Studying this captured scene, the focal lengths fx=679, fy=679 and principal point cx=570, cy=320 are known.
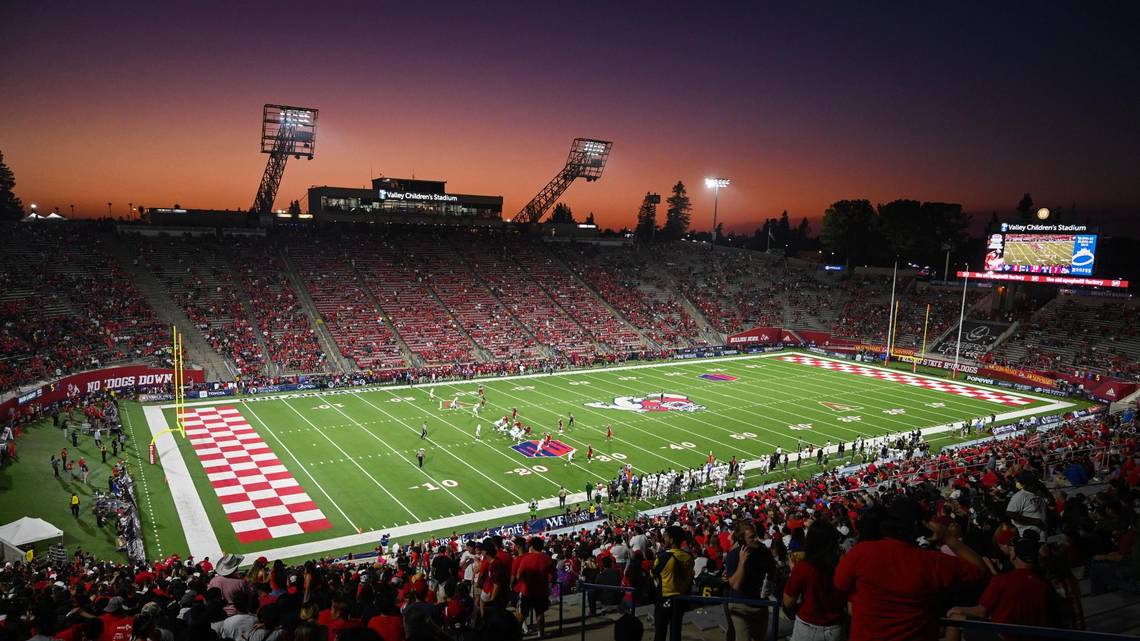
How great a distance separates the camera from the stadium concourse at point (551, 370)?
5422 millimetres

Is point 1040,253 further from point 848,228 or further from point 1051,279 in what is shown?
point 848,228

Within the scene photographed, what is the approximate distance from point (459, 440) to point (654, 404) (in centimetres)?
1232

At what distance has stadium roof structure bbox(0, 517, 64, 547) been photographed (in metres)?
17.1

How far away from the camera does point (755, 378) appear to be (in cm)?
4716

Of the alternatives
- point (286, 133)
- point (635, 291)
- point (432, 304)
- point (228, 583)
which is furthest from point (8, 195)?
point (228, 583)

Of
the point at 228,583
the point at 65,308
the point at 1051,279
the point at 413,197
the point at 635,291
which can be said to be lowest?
the point at 65,308

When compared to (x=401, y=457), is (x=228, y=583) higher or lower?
higher

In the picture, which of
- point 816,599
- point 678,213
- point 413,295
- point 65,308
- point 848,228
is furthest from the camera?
point 678,213

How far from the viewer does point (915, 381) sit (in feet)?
155

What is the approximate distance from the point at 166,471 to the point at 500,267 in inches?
1610

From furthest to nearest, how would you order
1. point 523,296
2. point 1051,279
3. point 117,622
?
point 523,296 < point 1051,279 < point 117,622

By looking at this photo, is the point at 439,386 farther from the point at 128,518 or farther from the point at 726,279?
the point at 726,279

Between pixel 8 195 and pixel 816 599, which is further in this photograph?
pixel 8 195

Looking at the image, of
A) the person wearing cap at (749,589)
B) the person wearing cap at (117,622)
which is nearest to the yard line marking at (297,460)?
the person wearing cap at (117,622)
